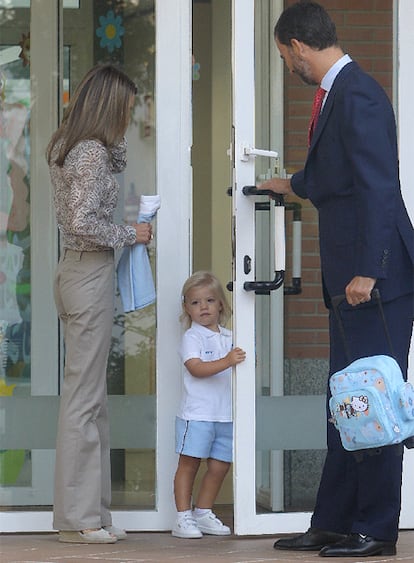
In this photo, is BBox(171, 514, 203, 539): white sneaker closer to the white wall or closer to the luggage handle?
the white wall

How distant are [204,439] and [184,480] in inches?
6.8

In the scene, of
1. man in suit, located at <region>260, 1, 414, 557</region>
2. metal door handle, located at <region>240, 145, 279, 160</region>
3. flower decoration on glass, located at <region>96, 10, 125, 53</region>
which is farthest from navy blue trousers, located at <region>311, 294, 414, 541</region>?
flower decoration on glass, located at <region>96, 10, 125, 53</region>

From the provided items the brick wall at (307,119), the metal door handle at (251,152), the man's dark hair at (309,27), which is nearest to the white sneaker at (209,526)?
the brick wall at (307,119)

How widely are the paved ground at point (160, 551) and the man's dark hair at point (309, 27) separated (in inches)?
65.4

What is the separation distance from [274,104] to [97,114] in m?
0.76

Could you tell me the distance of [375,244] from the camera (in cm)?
398

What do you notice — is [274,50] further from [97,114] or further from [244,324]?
[244,324]

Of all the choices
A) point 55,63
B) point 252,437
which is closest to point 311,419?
point 252,437

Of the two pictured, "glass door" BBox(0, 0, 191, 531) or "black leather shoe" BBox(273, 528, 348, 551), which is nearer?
"black leather shoe" BBox(273, 528, 348, 551)

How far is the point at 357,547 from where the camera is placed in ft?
13.6

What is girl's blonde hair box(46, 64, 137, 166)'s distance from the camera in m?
4.66

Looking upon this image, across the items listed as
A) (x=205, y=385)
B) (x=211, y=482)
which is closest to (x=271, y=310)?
(x=205, y=385)

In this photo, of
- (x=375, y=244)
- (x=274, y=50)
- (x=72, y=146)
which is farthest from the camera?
(x=274, y=50)

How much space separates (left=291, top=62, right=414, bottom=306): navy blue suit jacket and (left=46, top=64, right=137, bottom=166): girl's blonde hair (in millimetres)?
796
